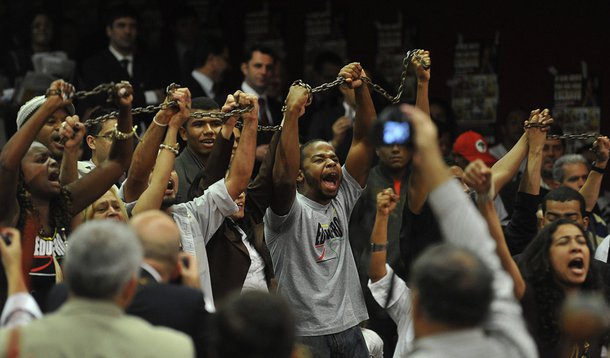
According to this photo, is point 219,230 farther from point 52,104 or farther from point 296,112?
point 52,104

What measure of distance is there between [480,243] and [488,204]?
922 mm

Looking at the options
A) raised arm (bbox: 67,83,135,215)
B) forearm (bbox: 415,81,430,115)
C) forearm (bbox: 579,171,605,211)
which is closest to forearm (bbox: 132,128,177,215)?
raised arm (bbox: 67,83,135,215)

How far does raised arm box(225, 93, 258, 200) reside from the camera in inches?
248

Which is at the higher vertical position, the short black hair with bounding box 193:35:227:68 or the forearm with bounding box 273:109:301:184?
the short black hair with bounding box 193:35:227:68

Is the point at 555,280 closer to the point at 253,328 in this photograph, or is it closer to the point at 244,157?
the point at 244,157

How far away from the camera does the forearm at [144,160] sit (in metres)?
6.02

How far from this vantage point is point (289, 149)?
6.46 meters

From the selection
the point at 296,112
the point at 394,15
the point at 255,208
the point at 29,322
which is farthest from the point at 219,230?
the point at 394,15

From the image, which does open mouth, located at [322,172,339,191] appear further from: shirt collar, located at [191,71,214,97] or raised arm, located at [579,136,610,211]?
shirt collar, located at [191,71,214,97]

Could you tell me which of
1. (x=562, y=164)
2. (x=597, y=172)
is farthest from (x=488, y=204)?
(x=562, y=164)

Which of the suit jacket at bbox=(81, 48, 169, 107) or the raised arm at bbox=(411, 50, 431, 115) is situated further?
the suit jacket at bbox=(81, 48, 169, 107)

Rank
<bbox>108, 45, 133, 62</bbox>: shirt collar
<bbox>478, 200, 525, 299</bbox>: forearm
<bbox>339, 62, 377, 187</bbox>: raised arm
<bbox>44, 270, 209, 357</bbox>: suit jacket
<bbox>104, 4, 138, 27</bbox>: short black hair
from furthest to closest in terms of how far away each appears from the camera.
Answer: <bbox>104, 4, 138, 27</bbox>: short black hair, <bbox>108, 45, 133, 62</bbox>: shirt collar, <bbox>339, 62, 377, 187</bbox>: raised arm, <bbox>478, 200, 525, 299</bbox>: forearm, <bbox>44, 270, 209, 357</bbox>: suit jacket

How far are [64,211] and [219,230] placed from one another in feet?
3.45

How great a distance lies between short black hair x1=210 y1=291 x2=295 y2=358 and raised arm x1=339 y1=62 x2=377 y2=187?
2764 mm
